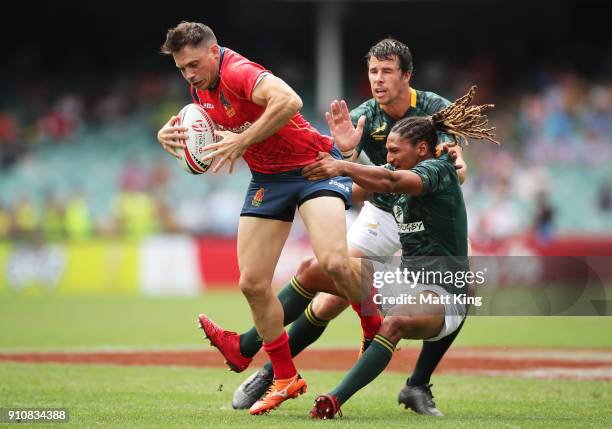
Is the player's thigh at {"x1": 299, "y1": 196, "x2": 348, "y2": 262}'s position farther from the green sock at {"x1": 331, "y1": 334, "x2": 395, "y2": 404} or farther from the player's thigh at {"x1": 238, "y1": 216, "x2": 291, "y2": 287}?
the green sock at {"x1": 331, "y1": 334, "x2": 395, "y2": 404}

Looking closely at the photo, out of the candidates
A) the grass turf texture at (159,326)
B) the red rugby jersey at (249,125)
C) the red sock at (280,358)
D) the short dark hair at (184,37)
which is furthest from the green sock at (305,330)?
the grass turf texture at (159,326)

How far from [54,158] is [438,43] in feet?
36.3

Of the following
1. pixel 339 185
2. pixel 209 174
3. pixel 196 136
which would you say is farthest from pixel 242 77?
pixel 209 174

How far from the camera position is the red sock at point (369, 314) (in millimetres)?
6785

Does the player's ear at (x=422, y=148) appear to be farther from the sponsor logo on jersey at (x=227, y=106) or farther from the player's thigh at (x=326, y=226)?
the sponsor logo on jersey at (x=227, y=106)

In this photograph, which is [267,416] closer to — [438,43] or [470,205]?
[470,205]

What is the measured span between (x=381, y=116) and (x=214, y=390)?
2616 mm

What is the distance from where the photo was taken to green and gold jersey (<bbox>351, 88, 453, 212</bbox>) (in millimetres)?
7410

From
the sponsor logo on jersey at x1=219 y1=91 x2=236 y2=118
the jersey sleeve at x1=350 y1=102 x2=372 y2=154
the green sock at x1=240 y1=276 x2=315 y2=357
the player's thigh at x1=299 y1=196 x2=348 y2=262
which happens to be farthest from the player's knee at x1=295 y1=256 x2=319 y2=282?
the sponsor logo on jersey at x1=219 y1=91 x2=236 y2=118

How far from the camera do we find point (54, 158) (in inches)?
955

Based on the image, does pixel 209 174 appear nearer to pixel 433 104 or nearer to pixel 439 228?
pixel 433 104

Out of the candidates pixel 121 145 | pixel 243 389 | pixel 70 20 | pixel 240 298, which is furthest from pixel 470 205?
pixel 243 389

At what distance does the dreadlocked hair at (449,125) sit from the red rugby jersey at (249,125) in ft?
2.02

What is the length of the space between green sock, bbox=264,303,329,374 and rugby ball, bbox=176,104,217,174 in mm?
1403
